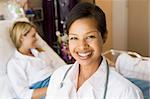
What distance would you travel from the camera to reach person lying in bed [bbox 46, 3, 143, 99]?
3.46 ft

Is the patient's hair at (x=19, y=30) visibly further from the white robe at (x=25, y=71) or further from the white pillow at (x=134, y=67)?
the white pillow at (x=134, y=67)

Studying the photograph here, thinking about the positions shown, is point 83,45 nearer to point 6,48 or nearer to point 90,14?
point 90,14

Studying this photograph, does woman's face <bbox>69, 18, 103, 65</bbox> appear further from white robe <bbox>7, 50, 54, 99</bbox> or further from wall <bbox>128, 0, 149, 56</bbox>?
wall <bbox>128, 0, 149, 56</bbox>

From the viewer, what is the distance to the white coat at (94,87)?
3.42ft

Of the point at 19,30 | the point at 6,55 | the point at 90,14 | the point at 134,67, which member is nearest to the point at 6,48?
the point at 6,55

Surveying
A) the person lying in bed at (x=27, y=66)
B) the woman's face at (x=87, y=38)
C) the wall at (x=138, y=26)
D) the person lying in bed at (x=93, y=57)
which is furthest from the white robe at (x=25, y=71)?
the wall at (x=138, y=26)

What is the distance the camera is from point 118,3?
3.50 meters

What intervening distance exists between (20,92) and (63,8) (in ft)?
5.57

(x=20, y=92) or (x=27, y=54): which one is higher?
(x=27, y=54)

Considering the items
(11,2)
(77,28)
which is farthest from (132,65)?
(11,2)

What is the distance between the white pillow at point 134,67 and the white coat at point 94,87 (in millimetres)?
679

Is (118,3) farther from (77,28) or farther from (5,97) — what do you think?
(77,28)

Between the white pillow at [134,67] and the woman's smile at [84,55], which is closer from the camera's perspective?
the woman's smile at [84,55]

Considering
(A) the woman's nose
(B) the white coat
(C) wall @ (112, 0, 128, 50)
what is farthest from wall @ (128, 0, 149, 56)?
(A) the woman's nose
